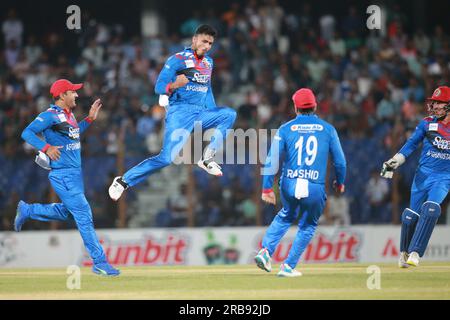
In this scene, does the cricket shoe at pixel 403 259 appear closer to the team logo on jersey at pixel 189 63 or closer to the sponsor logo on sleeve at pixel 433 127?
the sponsor logo on sleeve at pixel 433 127

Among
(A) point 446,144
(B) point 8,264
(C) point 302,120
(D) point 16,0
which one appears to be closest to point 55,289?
(C) point 302,120

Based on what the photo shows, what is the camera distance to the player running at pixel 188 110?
15242 millimetres

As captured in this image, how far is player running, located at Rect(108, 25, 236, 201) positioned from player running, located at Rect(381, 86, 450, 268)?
276 centimetres

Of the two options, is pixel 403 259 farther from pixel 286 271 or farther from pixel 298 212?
pixel 298 212

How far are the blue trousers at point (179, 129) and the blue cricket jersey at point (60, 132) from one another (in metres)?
0.98

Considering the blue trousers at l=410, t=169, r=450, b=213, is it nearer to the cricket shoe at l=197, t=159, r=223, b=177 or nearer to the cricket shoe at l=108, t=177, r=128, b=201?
the cricket shoe at l=197, t=159, r=223, b=177

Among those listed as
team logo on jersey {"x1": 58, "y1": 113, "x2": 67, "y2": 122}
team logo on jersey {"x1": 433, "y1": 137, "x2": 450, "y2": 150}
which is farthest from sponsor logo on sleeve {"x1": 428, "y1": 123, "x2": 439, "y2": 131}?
team logo on jersey {"x1": 58, "y1": 113, "x2": 67, "y2": 122}

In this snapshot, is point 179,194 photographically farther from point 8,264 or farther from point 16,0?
point 16,0

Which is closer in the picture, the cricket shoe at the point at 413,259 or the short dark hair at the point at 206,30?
the short dark hair at the point at 206,30

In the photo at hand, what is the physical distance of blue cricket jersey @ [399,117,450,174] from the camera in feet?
51.2

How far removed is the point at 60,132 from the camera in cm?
1496

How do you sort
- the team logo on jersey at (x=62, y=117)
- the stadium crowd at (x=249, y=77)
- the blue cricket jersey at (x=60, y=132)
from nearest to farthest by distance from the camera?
the blue cricket jersey at (x=60, y=132)
the team logo on jersey at (x=62, y=117)
the stadium crowd at (x=249, y=77)

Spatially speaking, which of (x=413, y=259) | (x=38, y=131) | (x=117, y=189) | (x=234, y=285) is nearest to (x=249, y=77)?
(x=117, y=189)

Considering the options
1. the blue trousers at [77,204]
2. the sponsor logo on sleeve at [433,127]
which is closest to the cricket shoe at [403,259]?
the sponsor logo on sleeve at [433,127]
